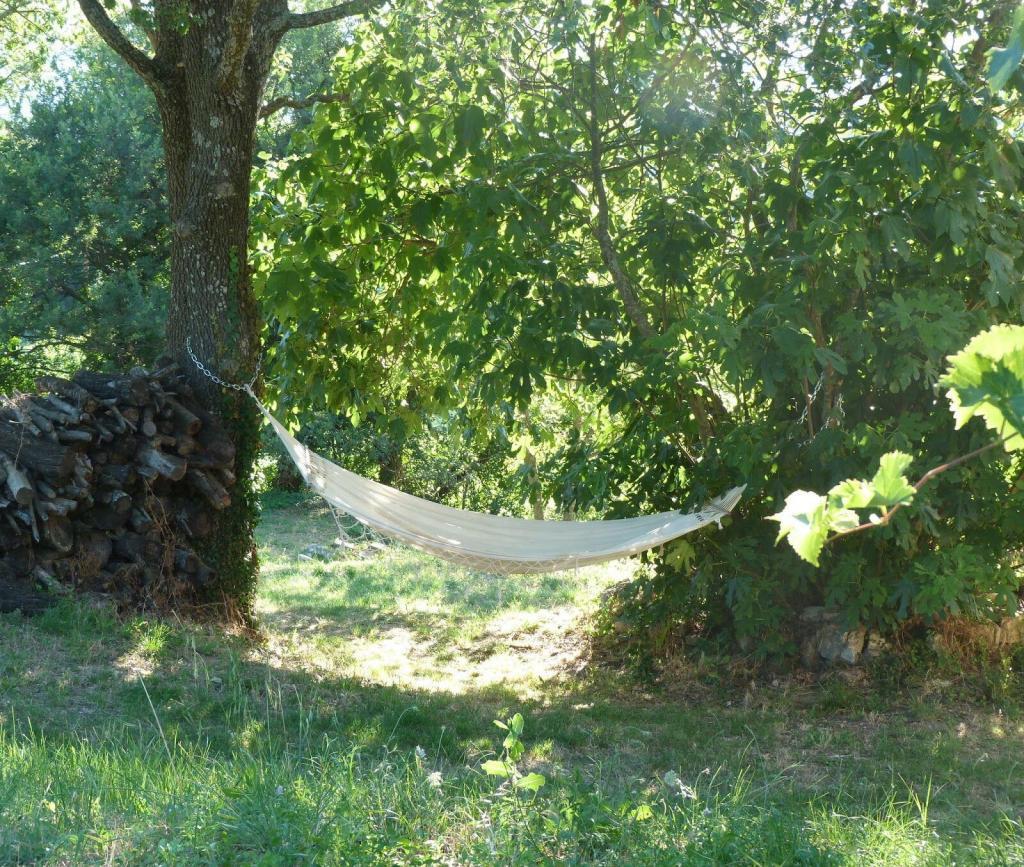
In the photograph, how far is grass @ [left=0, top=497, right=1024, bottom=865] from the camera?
2150 millimetres

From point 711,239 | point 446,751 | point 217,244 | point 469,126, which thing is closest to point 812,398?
point 711,239

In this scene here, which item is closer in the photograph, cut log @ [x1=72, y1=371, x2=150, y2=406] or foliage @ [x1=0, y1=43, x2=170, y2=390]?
cut log @ [x1=72, y1=371, x2=150, y2=406]

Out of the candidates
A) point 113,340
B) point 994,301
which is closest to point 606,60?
point 994,301

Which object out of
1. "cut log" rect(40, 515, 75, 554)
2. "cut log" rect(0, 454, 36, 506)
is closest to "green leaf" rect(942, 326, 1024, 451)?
"cut log" rect(0, 454, 36, 506)

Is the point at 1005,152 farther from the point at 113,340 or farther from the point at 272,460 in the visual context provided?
the point at 272,460

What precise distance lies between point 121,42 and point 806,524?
5.05 metres

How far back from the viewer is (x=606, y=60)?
14.4 ft

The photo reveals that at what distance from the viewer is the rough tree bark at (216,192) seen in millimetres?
5281

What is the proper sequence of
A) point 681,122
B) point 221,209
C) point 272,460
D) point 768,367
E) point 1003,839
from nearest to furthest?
point 1003,839, point 768,367, point 681,122, point 221,209, point 272,460

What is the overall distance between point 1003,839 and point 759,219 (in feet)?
8.93

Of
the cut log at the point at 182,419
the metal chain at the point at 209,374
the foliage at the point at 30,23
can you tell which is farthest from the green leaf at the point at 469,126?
the foliage at the point at 30,23

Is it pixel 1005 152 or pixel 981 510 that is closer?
pixel 1005 152

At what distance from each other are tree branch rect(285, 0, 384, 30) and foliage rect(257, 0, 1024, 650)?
0.14 meters

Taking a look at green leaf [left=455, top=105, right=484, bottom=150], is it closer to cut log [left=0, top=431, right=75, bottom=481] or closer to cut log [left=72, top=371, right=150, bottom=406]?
cut log [left=72, top=371, right=150, bottom=406]
